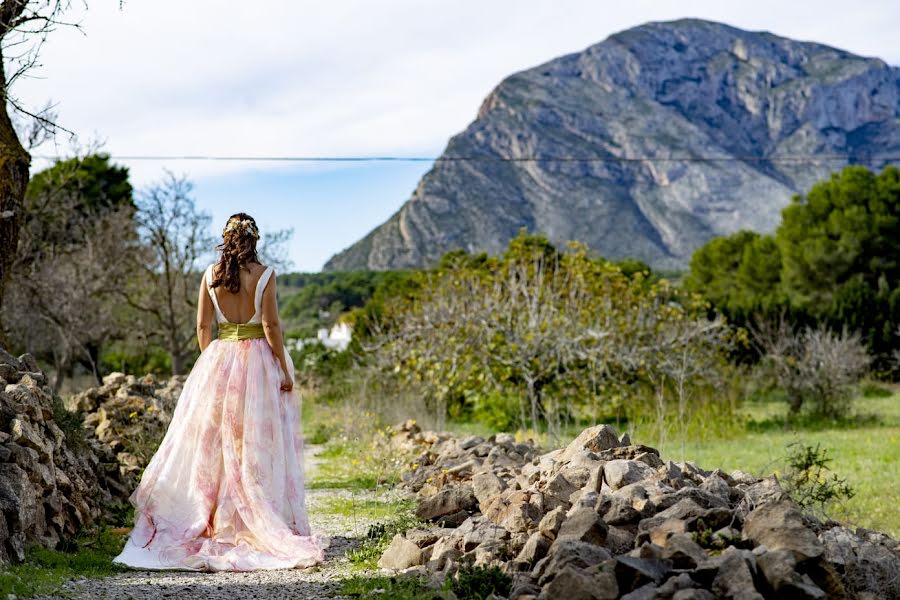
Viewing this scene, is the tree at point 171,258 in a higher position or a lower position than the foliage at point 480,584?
higher

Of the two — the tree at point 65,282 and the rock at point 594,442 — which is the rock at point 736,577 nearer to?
the rock at point 594,442

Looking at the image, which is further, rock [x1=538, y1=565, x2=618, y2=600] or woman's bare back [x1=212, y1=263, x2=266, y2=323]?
woman's bare back [x1=212, y1=263, x2=266, y2=323]

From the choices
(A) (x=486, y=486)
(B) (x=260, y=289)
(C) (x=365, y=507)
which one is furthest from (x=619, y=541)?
(C) (x=365, y=507)

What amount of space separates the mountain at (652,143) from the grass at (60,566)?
1776 inches

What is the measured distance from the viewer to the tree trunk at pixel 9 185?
319 inches

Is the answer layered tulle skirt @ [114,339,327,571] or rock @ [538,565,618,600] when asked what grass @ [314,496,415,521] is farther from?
rock @ [538,565,618,600]

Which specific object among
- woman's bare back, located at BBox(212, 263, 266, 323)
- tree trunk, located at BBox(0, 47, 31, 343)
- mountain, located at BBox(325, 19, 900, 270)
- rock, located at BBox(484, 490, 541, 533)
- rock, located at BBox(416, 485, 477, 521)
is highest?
mountain, located at BBox(325, 19, 900, 270)

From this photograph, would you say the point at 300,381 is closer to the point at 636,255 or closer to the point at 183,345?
the point at 183,345

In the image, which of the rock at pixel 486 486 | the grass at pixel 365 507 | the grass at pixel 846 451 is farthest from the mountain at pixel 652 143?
the rock at pixel 486 486

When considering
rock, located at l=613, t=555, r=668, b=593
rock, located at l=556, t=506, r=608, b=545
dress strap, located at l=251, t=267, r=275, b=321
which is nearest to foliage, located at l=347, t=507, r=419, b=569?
rock, located at l=556, t=506, r=608, b=545

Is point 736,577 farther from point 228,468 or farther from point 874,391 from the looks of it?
point 874,391

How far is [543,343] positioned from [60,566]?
324 inches

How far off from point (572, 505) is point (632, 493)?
43 cm

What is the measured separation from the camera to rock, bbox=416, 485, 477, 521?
6.24 m
